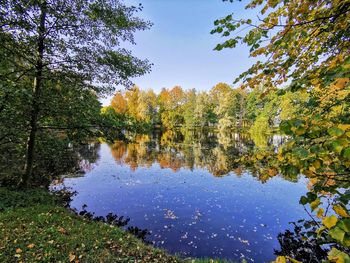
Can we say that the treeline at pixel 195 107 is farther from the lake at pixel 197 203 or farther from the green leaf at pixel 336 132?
the green leaf at pixel 336 132

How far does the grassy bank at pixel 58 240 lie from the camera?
16.4 feet

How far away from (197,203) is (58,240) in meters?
7.56

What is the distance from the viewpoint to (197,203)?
1166 cm

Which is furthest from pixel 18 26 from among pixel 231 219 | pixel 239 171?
pixel 239 171

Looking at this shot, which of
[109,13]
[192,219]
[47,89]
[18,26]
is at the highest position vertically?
[109,13]

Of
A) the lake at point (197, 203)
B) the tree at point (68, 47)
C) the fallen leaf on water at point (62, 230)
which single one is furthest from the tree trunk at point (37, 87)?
the fallen leaf on water at point (62, 230)

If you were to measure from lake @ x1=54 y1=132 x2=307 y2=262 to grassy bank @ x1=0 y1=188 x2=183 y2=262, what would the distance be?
2.00 m

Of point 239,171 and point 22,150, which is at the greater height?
point 22,150

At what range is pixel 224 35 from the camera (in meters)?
2.66

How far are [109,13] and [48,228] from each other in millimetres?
7522

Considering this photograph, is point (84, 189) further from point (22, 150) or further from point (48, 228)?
point (48, 228)

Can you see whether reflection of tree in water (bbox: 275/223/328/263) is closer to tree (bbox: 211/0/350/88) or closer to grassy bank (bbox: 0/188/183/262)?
grassy bank (bbox: 0/188/183/262)

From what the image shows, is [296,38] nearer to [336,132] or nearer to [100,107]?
[336,132]

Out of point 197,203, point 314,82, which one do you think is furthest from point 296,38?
point 197,203
